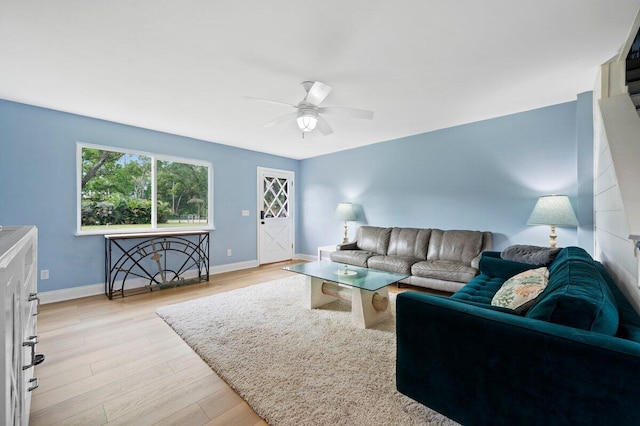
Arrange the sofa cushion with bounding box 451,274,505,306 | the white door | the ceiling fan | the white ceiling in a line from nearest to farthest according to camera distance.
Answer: the white ceiling
the sofa cushion with bounding box 451,274,505,306
the ceiling fan
the white door

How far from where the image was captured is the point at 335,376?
1886 mm

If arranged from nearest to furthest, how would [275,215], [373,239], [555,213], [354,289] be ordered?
[354,289], [555,213], [373,239], [275,215]

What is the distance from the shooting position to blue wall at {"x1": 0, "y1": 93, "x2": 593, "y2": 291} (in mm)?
3162

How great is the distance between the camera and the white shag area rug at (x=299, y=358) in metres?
1.56

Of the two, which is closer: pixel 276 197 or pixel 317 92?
pixel 317 92

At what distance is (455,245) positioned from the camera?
386cm

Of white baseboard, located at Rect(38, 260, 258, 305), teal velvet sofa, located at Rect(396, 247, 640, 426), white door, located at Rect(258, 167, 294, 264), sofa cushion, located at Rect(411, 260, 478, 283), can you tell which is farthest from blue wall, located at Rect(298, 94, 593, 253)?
white baseboard, located at Rect(38, 260, 258, 305)

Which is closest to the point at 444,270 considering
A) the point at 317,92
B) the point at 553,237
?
the point at 553,237

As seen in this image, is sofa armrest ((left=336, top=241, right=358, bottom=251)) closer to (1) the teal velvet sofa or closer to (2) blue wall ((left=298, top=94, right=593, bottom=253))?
(2) blue wall ((left=298, top=94, right=593, bottom=253))

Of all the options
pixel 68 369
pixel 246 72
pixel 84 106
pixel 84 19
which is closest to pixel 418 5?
pixel 246 72

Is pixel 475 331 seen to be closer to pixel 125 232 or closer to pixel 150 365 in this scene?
pixel 150 365

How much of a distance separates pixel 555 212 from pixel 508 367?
102 inches

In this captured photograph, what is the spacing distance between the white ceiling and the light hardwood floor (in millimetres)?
2440

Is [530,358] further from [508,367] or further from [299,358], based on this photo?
[299,358]
